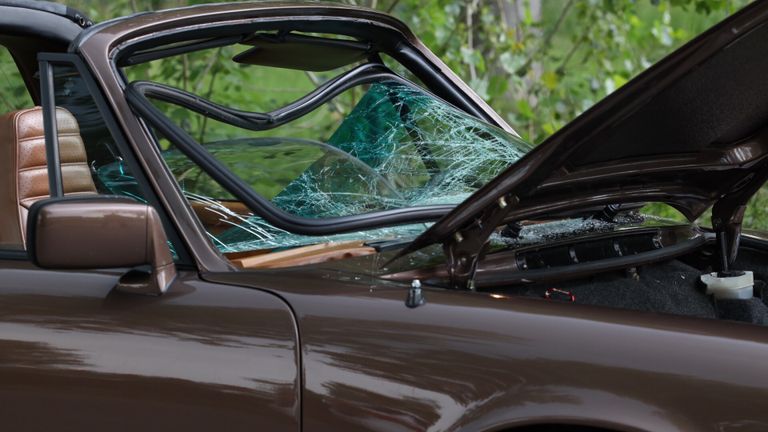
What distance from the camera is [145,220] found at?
232 centimetres

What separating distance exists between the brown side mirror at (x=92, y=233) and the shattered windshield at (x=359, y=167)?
42 centimetres

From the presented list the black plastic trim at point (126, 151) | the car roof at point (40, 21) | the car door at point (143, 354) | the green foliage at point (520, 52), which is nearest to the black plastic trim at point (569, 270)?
the car door at point (143, 354)

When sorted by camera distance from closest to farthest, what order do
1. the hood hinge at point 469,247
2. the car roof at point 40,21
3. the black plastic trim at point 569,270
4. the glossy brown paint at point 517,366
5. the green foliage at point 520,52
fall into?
the glossy brown paint at point 517,366 < the hood hinge at point 469,247 < the black plastic trim at point 569,270 < the car roof at point 40,21 < the green foliage at point 520,52

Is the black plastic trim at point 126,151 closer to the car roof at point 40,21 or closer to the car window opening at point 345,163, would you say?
the car window opening at point 345,163

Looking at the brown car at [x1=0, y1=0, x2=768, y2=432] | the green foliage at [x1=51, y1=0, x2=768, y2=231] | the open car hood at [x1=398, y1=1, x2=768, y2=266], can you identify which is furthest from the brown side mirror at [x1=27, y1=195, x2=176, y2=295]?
the green foliage at [x1=51, y1=0, x2=768, y2=231]

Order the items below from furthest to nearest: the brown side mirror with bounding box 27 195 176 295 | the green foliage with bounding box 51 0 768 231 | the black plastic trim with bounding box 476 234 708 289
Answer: the green foliage with bounding box 51 0 768 231
the black plastic trim with bounding box 476 234 708 289
the brown side mirror with bounding box 27 195 176 295

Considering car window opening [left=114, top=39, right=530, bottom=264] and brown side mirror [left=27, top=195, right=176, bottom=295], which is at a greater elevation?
car window opening [left=114, top=39, right=530, bottom=264]

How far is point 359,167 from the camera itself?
314 centimetres

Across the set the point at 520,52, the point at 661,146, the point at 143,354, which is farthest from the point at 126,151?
the point at 520,52

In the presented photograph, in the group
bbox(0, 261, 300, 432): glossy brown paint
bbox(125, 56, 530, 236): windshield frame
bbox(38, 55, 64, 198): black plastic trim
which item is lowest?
bbox(0, 261, 300, 432): glossy brown paint

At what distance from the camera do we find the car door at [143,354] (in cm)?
223

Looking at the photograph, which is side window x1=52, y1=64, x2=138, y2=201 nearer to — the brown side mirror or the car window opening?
the car window opening

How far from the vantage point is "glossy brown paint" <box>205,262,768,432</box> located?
2.03m

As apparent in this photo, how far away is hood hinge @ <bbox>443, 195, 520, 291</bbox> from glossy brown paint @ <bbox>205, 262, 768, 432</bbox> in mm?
209
